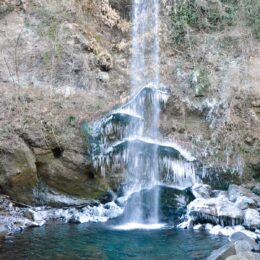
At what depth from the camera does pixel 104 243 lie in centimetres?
798

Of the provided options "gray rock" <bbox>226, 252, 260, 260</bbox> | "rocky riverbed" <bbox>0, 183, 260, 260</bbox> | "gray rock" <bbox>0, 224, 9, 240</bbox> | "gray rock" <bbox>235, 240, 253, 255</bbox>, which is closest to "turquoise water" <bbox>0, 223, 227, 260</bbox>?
"gray rock" <bbox>0, 224, 9, 240</bbox>

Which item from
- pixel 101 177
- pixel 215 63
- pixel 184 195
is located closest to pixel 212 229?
pixel 184 195

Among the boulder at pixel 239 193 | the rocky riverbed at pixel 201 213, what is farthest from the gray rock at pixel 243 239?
the boulder at pixel 239 193

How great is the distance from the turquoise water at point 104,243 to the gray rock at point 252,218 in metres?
0.72

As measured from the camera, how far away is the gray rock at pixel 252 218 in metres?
8.49

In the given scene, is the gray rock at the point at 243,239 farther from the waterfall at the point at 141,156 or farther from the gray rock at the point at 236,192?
the waterfall at the point at 141,156

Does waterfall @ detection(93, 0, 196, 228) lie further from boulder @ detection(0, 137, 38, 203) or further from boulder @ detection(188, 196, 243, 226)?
boulder @ detection(0, 137, 38, 203)

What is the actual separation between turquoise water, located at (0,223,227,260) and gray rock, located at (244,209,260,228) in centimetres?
72

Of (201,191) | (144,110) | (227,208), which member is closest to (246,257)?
(227,208)

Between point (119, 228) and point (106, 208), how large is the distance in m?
0.96

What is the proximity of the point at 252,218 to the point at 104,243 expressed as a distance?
9.45 feet

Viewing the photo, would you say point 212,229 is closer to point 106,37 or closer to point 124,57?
point 124,57

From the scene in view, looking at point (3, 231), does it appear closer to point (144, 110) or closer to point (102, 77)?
point (144, 110)

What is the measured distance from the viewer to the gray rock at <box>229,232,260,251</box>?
7.27 meters
